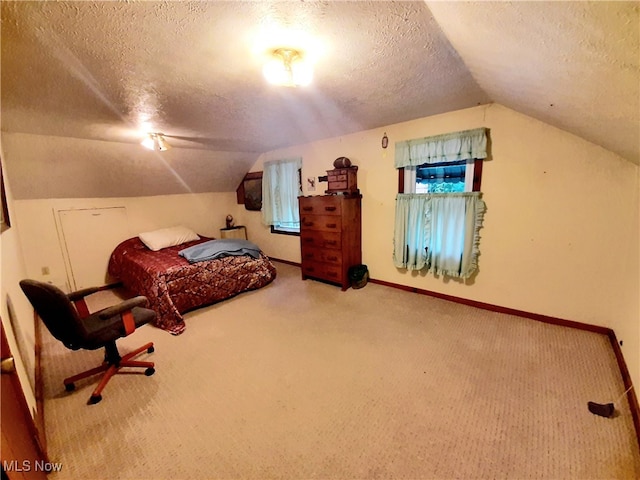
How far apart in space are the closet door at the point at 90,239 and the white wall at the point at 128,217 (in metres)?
0.07

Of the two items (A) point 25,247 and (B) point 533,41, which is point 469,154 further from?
(A) point 25,247

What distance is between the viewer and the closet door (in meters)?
3.62

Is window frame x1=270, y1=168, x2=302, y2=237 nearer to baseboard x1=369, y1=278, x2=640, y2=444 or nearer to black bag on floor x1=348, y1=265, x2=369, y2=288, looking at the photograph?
black bag on floor x1=348, y1=265, x2=369, y2=288

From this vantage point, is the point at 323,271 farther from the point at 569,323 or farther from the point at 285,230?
the point at 569,323

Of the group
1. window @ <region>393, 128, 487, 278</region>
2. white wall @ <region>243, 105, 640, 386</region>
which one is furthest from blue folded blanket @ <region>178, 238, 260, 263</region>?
white wall @ <region>243, 105, 640, 386</region>

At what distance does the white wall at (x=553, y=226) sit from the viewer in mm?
2127

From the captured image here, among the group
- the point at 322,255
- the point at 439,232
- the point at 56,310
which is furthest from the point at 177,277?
the point at 439,232

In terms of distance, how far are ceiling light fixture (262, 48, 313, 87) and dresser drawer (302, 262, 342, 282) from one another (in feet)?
7.72

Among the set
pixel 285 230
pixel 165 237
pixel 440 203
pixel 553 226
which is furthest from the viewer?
pixel 285 230

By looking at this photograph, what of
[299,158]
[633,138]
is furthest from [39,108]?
[633,138]

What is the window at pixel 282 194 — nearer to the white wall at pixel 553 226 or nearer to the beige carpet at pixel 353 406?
the white wall at pixel 553 226

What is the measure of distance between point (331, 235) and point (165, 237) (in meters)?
2.48

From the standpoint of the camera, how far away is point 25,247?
10.9 ft

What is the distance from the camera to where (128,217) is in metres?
4.14
